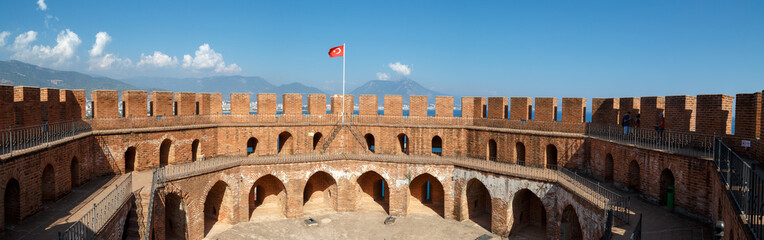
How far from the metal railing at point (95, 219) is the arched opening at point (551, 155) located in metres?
20.5

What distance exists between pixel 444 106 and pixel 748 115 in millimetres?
15775

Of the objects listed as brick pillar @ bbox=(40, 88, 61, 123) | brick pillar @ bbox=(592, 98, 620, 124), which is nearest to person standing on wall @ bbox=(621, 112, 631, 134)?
brick pillar @ bbox=(592, 98, 620, 124)

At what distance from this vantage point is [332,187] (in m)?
26.4

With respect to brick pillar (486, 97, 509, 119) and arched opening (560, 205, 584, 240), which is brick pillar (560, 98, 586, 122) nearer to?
brick pillar (486, 97, 509, 119)

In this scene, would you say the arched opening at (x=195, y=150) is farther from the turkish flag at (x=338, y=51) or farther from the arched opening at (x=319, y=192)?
the turkish flag at (x=338, y=51)

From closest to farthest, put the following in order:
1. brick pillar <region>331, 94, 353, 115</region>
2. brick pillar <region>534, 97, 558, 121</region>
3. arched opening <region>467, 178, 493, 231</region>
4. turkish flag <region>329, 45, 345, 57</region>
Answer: brick pillar <region>534, 97, 558, 121</region>, arched opening <region>467, 178, 493, 231</region>, brick pillar <region>331, 94, 353, 115</region>, turkish flag <region>329, 45, 345, 57</region>

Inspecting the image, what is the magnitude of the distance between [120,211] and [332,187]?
13558mm

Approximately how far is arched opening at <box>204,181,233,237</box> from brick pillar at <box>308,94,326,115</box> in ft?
23.3

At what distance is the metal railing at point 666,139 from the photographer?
15.3 meters

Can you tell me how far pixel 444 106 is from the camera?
27109 millimetres

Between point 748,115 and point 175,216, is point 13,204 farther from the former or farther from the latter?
point 748,115

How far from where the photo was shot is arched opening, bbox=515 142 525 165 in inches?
984

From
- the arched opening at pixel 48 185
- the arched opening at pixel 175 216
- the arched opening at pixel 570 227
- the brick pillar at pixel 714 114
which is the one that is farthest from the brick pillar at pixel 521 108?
the arched opening at pixel 48 185

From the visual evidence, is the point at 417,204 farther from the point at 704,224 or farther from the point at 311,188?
the point at 704,224
